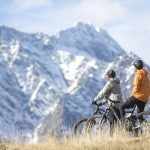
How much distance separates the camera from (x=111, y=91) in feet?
64.8

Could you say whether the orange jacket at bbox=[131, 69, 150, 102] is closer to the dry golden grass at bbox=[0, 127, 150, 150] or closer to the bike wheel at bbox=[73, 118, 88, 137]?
the dry golden grass at bbox=[0, 127, 150, 150]

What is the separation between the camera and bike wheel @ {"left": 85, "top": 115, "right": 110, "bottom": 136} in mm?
19391

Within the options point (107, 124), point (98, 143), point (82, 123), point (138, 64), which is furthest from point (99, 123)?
point (98, 143)

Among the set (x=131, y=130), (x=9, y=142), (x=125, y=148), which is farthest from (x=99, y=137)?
(x=9, y=142)

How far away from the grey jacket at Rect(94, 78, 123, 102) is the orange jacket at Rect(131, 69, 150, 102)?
0.83 m

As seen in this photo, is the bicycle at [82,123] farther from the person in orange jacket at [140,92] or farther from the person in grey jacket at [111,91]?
the person in orange jacket at [140,92]

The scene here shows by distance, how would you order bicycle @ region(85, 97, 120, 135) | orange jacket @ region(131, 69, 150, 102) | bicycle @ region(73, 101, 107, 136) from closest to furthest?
orange jacket @ region(131, 69, 150, 102) < bicycle @ region(85, 97, 120, 135) < bicycle @ region(73, 101, 107, 136)

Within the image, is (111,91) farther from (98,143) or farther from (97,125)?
(98,143)

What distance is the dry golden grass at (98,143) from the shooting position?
50.9 ft

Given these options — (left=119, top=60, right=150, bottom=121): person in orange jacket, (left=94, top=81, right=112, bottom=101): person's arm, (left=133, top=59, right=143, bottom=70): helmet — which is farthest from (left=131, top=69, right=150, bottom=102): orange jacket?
(left=94, top=81, right=112, bottom=101): person's arm

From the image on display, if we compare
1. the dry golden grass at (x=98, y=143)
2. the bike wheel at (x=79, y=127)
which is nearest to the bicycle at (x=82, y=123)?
the bike wheel at (x=79, y=127)

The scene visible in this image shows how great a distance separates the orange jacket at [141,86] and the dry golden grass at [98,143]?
1.62 m

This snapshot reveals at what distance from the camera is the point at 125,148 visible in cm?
1541

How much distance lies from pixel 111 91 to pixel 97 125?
1.18 m
